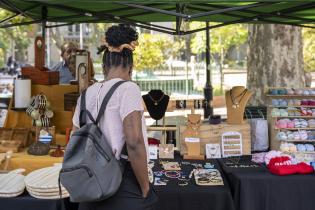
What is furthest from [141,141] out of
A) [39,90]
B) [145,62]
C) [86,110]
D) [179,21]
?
[145,62]

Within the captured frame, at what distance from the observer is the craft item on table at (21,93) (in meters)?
3.39

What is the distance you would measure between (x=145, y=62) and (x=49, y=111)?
918 centimetres

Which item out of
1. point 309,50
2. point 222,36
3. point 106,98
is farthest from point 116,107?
point 222,36

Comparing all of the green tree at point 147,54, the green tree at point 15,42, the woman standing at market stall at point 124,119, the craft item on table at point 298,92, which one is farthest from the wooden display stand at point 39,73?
the green tree at point 15,42

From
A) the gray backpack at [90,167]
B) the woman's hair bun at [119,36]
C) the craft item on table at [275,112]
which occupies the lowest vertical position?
the gray backpack at [90,167]

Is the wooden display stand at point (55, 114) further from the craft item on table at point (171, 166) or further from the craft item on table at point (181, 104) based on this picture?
the craft item on table at point (181, 104)

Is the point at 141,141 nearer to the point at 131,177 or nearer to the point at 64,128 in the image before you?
the point at 131,177

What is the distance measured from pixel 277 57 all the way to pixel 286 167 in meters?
5.69

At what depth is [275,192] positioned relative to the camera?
115 inches

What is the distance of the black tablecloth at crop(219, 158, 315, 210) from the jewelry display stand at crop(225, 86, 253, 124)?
2.48 ft

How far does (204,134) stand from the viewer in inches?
141

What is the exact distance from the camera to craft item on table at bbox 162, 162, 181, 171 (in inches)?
128

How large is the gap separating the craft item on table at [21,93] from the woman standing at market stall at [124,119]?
4.48 feet

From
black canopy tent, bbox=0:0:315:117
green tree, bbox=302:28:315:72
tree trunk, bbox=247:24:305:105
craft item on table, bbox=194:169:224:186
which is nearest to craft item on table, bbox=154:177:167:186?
craft item on table, bbox=194:169:224:186
